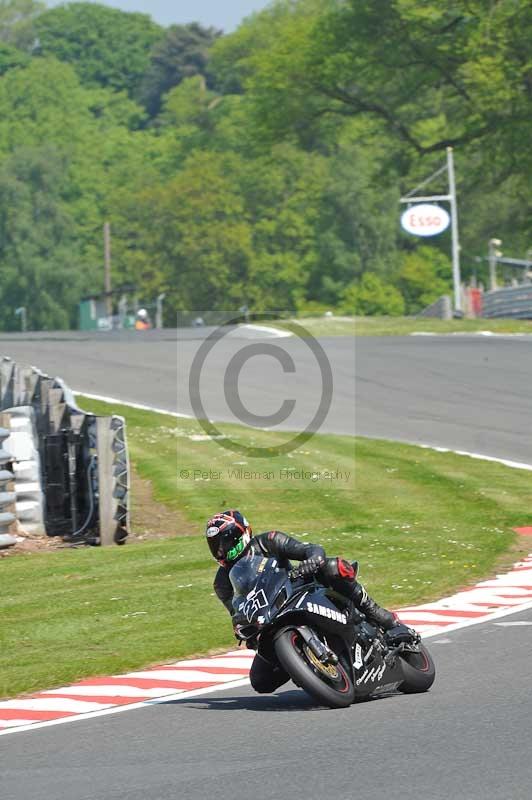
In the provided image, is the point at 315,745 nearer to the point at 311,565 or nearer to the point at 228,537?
the point at 311,565

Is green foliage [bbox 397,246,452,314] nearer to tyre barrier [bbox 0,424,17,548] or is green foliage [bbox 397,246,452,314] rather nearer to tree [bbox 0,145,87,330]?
tree [bbox 0,145,87,330]

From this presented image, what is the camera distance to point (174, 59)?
550 feet

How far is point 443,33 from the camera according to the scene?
6253 centimetres

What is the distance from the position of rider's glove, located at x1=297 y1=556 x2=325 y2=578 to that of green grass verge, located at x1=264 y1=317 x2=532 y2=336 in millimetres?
30173

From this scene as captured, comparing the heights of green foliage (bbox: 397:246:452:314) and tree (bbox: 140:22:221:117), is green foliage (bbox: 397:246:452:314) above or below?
below

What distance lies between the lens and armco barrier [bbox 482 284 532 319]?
45.6 m

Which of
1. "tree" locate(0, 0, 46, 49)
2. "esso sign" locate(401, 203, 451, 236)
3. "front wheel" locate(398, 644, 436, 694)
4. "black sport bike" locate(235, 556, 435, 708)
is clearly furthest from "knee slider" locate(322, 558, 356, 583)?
"tree" locate(0, 0, 46, 49)

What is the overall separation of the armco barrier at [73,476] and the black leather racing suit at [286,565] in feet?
24.2

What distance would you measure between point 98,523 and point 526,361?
15.8m

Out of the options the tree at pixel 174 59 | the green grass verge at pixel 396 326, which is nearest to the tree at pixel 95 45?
the tree at pixel 174 59

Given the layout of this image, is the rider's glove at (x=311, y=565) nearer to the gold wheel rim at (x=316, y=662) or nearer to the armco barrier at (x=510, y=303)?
the gold wheel rim at (x=316, y=662)

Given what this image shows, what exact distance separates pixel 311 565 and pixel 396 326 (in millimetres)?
33856

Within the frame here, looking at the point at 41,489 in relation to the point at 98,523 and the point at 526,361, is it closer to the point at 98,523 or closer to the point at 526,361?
the point at 98,523

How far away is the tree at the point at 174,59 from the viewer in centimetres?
16762
